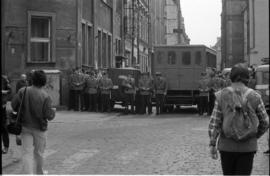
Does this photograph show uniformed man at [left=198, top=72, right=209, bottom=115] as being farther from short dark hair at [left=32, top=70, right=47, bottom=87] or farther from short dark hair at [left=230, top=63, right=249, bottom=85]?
short dark hair at [left=230, top=63, right=249, bottom=85]

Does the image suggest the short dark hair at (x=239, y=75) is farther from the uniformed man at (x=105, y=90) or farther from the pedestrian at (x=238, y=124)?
the uniformed man at (x=105, y=90)

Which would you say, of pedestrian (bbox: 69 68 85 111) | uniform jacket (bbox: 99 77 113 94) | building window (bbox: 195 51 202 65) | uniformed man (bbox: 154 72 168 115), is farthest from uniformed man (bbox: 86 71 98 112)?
building window (bbox: 195 51 202 65)

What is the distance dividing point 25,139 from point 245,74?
376cm

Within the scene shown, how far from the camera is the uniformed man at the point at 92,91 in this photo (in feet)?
80.3

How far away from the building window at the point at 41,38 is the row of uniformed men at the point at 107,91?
2106 mm

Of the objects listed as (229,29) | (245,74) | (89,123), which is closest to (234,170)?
(245,74)

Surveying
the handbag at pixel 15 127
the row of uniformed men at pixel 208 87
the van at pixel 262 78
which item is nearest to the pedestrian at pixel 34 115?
the handbag at pixel 15 127

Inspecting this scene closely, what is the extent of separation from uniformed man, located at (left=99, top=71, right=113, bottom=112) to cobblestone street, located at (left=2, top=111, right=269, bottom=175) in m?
4.49

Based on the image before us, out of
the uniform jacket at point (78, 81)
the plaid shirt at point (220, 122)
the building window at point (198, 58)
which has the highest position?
the building window at point (198, 58)

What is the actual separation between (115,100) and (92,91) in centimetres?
127

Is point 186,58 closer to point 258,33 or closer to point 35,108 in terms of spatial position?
point 258,33

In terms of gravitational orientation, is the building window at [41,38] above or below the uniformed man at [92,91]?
above

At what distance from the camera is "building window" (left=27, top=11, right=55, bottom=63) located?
86.3ft

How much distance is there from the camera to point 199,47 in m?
25.6
